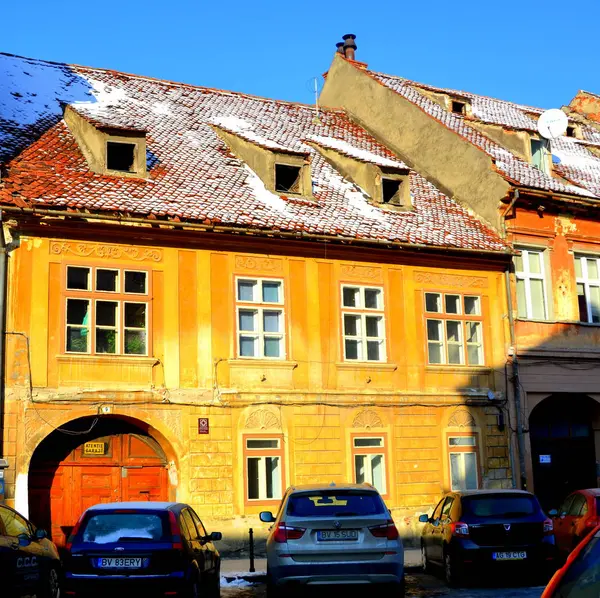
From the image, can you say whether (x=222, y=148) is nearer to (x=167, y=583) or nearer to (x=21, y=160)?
(x=21, y=160)

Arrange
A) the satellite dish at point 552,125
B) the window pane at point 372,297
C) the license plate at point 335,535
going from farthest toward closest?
1. the satellite dish at point 552,125
2. the window pane at point 372,297
3. the license plate at point 335,535

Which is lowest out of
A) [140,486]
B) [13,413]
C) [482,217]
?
[140,486]

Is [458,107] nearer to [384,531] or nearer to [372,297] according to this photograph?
[372,297]

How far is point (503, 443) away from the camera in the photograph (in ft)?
72.9

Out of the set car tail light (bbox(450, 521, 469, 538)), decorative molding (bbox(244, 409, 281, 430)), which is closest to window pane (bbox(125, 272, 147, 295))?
decorative molding (bbox(244, 409, 281, 430))

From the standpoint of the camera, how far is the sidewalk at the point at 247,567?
15656 millimetres

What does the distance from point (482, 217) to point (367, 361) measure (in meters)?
5.74

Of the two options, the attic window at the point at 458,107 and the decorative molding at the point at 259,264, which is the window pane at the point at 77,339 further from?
the attic window at the point at 458,107

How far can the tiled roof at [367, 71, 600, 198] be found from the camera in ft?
81.4

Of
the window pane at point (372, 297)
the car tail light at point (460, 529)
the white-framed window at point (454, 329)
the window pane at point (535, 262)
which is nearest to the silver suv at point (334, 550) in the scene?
the car tail light at point (460, 529)

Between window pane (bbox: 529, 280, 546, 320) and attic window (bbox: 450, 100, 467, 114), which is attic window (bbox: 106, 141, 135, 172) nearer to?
window pane (bbox: 529, 280, 546, 320)

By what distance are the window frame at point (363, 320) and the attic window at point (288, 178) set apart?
3046 millimetres

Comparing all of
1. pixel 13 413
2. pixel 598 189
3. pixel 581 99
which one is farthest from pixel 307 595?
pixel 581 99

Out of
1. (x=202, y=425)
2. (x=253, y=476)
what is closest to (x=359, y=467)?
(x=253, y=476)
